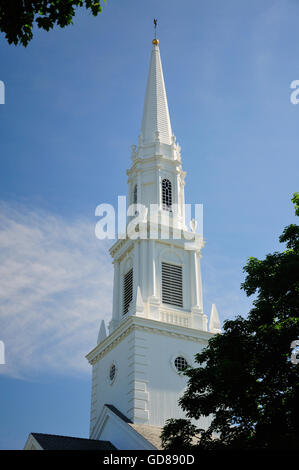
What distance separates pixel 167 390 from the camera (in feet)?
102

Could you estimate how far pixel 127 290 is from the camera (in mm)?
36906

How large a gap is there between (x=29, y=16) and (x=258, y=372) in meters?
12.3

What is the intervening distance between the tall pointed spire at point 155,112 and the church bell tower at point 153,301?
0.09 metres

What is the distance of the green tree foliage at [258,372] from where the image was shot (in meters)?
15.9

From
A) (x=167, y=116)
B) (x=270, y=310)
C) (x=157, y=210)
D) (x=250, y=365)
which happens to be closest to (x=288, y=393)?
(x=250, y=365)

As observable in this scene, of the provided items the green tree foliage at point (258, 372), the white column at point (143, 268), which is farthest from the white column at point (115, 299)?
the green tree foliage at point (258, 372)

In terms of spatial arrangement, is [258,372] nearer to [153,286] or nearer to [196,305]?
[153,286]

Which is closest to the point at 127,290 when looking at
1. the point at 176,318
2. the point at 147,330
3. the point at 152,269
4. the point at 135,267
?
the point at 135,267

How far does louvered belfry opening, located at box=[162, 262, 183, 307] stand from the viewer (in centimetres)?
3519

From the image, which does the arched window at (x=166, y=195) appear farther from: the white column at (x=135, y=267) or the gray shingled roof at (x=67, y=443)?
the gray shingled roof at (x=67, y=443)

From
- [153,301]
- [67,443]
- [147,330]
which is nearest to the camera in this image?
[67,443]

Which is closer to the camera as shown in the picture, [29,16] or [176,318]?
[29,16]
